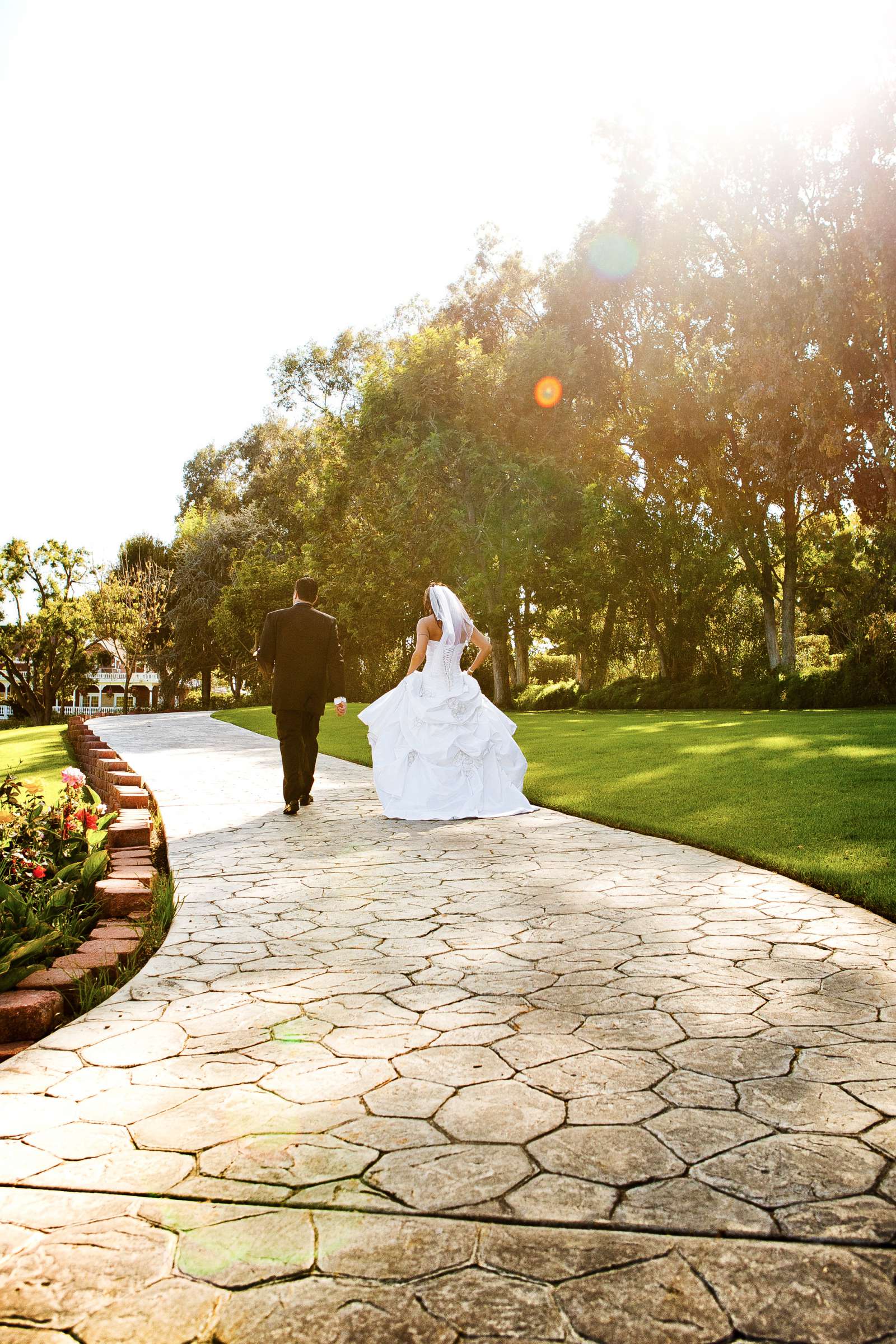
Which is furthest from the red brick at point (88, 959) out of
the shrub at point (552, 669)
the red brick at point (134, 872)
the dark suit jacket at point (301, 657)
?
the shrub at point (552, 669)

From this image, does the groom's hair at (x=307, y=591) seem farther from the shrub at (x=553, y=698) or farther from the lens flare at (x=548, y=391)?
the shrub at (x=553, y=698)

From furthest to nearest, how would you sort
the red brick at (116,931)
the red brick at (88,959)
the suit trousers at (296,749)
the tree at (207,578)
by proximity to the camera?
the tree at (207,578) → the suit trousers at (296,749) → the red brick at (116,931) → the red brick at (88,959)

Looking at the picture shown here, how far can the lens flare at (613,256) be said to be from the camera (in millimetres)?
28938

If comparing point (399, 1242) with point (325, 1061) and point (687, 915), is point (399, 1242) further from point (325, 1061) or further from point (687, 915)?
point (687, 915)

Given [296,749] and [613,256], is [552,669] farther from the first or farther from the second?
[296,749]

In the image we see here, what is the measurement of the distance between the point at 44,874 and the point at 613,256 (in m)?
28.6

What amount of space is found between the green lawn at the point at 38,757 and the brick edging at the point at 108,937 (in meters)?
2.01

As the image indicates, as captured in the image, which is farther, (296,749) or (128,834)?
(296,749)

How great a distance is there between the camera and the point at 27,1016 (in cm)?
414

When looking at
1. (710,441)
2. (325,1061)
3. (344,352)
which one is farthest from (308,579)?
(344,352)

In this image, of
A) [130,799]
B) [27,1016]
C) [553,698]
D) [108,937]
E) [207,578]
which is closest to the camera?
[27,1016]

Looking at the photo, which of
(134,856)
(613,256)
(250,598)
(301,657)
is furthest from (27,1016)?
(250,598)

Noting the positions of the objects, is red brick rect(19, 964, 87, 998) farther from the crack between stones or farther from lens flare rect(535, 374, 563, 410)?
lens flare rect(535, 374, 563, 410)

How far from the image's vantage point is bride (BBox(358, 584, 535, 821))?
10133mm
